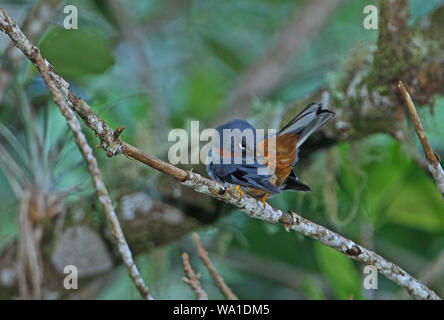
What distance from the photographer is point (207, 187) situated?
102cm

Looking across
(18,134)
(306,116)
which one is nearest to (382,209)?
(306,116)

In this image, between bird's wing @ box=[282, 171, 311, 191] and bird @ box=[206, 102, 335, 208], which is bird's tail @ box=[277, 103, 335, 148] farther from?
bird's wing @ box=[282, 171, 311, 191]

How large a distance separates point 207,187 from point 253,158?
234mm

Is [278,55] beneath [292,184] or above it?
above

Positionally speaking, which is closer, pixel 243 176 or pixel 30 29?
pixel 243 176

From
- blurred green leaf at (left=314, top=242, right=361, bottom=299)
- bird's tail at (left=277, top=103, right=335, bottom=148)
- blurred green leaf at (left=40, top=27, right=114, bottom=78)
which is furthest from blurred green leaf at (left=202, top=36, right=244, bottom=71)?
bird's tail at (left=277, top=103, right=335, bottom=148)

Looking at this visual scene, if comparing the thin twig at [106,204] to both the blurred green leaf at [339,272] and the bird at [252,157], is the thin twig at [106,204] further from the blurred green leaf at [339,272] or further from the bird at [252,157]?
the blurred green leaf at [339,272]

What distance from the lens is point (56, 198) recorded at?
1746 millimetres

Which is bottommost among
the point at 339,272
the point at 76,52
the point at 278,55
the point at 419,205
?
the point at 339,272

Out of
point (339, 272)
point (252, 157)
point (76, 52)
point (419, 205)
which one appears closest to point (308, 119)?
point (252, 157)

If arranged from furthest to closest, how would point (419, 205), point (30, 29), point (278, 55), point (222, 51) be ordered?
point (222, 51) → point (278, 55) → point (419, 205) → point (30, 29)

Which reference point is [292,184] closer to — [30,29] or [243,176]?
[243,176]

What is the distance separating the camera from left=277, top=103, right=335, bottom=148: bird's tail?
1.10m

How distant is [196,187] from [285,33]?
6.69 feet
